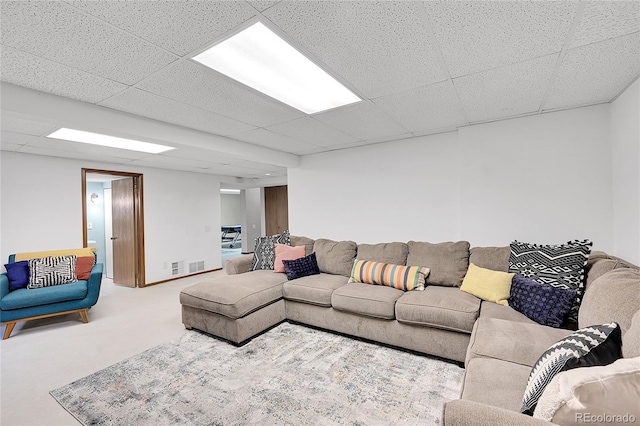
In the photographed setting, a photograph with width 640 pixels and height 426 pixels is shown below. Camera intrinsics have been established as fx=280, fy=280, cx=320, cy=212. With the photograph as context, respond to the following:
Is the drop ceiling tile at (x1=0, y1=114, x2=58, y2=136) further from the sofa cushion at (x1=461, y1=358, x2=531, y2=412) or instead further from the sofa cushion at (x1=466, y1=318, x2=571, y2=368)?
the sofa cushion at (x1=466, y1=318, x2=571, y2=368)

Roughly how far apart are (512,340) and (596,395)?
975mm

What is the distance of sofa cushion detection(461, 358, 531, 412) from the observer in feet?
3.84

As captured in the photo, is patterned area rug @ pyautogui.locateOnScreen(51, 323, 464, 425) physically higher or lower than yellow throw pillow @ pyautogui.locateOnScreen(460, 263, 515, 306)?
lower

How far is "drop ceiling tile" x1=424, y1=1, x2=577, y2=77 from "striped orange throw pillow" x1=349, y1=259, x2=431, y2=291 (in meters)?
1.88

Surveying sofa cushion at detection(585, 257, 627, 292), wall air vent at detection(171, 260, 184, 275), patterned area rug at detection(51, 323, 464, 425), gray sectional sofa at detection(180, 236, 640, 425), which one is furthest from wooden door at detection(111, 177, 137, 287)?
sofa cushion at detection(585, 257, 627, 292)

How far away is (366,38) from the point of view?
1.62 metres

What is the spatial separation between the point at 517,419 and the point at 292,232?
447 cm

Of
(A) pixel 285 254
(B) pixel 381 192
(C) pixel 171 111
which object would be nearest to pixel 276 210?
(B) pixel 381 192

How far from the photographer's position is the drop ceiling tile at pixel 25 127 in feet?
8.48

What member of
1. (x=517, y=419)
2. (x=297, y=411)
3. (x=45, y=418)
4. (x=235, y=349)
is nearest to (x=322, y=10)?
(x=517, y=419)

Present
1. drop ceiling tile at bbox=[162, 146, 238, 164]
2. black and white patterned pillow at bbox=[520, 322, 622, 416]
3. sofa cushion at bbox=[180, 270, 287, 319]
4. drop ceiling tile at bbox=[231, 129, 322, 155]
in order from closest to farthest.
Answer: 1. black and white patterned pillow at bbox=[520, 322, 622, 416]
2. sofa cushion at bbox=[180, 270, 287, 319]
3. drop ceiling tile at bbox=[231, 129, 322, 155]
4. drop ceiling tile at bbox=[162, 146, 238, 164]

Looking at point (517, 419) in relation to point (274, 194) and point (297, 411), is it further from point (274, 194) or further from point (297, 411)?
point (274, 194)

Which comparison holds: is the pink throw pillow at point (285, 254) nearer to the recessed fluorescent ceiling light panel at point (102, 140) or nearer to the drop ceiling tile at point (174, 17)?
the recessed fluorescent ceiling light panel at point (102, 140)
